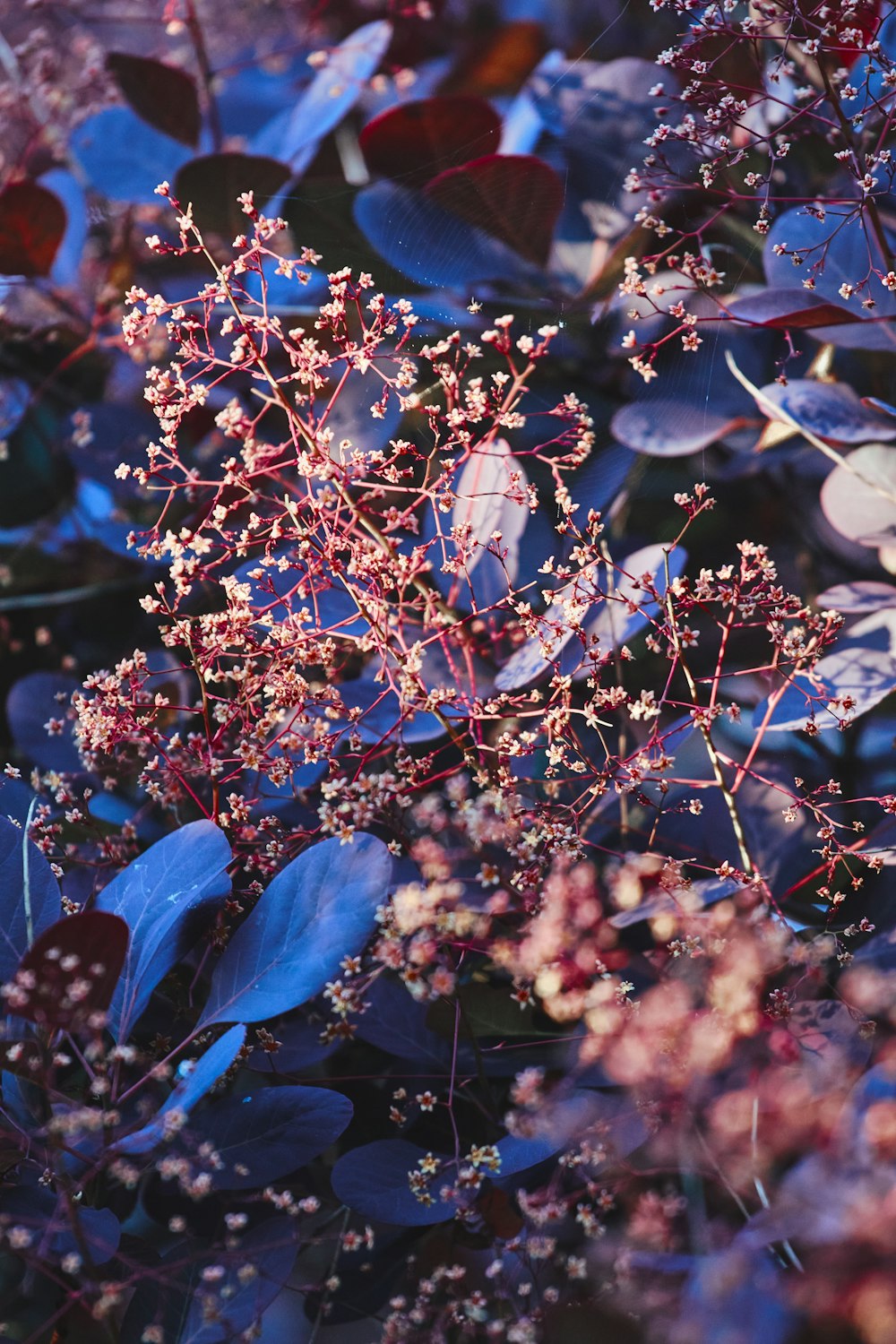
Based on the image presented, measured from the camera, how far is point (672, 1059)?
437 mm

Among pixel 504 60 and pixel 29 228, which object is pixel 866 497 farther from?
pixel 504 60

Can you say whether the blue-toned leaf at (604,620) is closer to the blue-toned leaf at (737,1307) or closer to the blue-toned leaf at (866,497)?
the blue-toned leaf at (866,497)

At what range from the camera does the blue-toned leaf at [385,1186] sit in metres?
0.53

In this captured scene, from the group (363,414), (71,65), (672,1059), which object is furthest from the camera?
(71,65)

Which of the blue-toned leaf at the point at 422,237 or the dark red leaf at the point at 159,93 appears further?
the dark red leaf at the point at 159,93

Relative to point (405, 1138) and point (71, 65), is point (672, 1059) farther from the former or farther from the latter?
point (71, 65)

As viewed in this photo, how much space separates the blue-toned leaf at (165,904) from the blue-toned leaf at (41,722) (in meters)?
0.25

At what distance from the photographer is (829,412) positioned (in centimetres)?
72

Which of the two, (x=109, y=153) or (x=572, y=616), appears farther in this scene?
(x=109, y=153)

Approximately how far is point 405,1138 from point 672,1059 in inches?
9.0

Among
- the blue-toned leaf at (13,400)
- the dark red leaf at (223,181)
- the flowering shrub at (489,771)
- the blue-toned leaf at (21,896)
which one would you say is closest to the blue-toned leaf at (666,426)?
the flowering shrub at (489,771)

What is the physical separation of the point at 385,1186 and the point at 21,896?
0.25 m

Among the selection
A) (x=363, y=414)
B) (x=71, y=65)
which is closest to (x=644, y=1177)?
(x=363, y=414)

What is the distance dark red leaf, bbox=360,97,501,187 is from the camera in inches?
33.6
